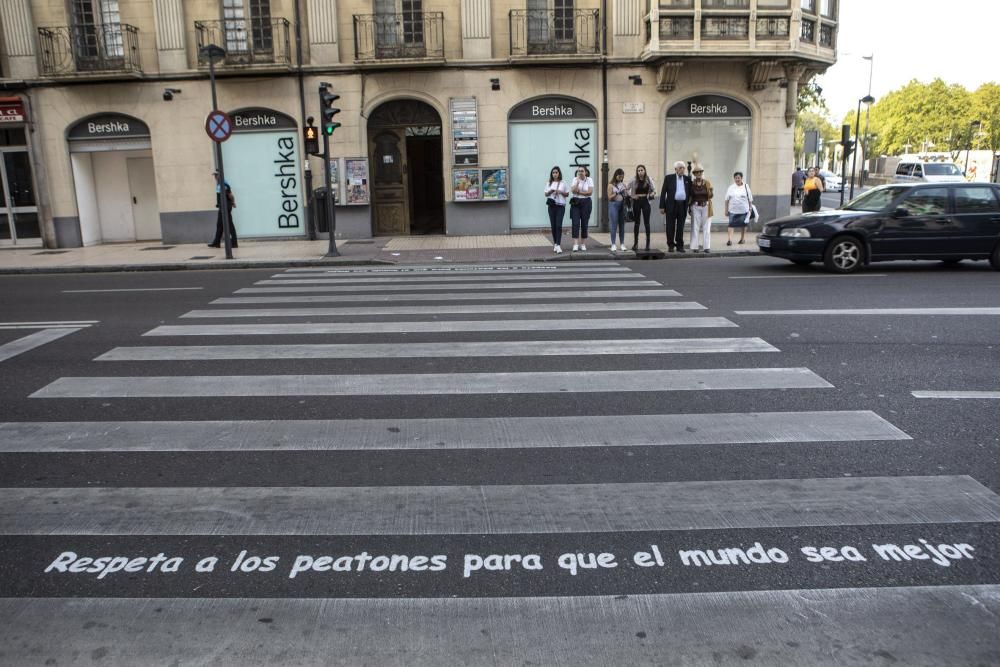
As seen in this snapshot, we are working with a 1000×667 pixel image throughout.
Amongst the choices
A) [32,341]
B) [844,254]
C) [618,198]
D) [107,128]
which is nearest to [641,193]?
[618,198]

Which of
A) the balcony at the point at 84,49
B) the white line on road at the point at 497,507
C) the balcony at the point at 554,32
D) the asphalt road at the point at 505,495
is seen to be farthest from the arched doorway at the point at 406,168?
the white line on road at the point at 497,507

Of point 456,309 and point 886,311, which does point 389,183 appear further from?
point 886,311

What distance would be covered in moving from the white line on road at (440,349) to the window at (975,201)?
810 cm

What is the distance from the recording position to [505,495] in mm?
4336

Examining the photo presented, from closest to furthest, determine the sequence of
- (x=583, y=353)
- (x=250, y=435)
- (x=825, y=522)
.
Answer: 1. (x=825, y=522)
2. (x=250, y=435)
3. (x=583, y=353)

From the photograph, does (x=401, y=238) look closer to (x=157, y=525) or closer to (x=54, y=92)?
(x=54, y=92)

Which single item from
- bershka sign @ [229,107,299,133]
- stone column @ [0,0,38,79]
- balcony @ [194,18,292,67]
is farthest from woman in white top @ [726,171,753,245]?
stone column @ [0,0,38,79]

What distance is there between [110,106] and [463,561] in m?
22.1

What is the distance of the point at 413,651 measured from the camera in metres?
2.99

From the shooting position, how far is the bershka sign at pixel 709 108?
71.9ft

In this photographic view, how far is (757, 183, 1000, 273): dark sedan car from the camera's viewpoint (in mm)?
13453

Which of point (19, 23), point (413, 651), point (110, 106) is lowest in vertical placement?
point (413, 651)

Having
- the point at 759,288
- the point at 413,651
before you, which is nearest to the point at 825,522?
the point at 413,651

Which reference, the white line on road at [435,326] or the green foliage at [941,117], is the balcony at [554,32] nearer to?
the white line on road at [435,326]
